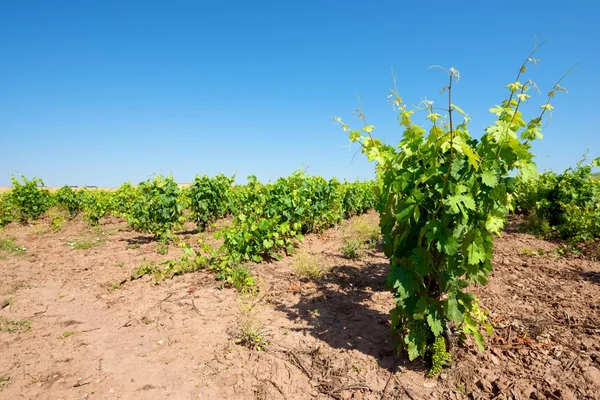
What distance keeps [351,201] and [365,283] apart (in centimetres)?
954

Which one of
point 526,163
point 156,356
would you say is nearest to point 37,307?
point 156,356

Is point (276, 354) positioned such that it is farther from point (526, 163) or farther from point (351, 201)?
point (351, 201)

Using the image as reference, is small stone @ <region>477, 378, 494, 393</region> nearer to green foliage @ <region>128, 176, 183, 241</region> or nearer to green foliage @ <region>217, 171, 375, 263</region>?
green foliage @ <region>217, 171, 375, 263</region>

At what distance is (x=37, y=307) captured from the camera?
17.7 feet

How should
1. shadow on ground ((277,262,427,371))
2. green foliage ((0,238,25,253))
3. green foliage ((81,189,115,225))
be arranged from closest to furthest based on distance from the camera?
shadow on ground ((277,262,427,371)) → green foliage ((0,238,25,253)) → green foliage ((81,189,115,225))

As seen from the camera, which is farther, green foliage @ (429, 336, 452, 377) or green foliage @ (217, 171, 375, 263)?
green foliage @ (217, 171, 375, 263)

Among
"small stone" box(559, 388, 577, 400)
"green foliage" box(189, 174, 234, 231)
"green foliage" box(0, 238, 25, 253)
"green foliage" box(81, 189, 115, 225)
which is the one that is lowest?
"green foliage" box(0, 238, 25, 253)

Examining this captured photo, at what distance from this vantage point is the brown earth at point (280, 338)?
129 inches

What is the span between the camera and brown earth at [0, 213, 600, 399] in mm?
3289

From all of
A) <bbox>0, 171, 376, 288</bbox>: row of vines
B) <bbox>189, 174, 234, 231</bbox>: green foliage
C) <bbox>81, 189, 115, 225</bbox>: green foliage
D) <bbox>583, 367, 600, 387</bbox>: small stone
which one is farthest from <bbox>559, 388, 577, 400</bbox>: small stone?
<bbox>81, 189, 115, 225</bbox>: green foliage

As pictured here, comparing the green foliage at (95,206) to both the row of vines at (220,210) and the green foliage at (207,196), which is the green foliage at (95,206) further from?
the green foliage at (207,196)

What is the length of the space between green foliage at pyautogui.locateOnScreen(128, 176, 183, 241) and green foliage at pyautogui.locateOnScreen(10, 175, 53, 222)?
823cm

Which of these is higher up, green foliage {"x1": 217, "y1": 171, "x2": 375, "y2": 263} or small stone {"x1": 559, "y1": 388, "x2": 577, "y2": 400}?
green foliage {"x1": 217, "y1": 171, "x2": 375, "y2": 263}

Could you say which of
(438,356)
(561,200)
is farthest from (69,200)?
(561,200)
